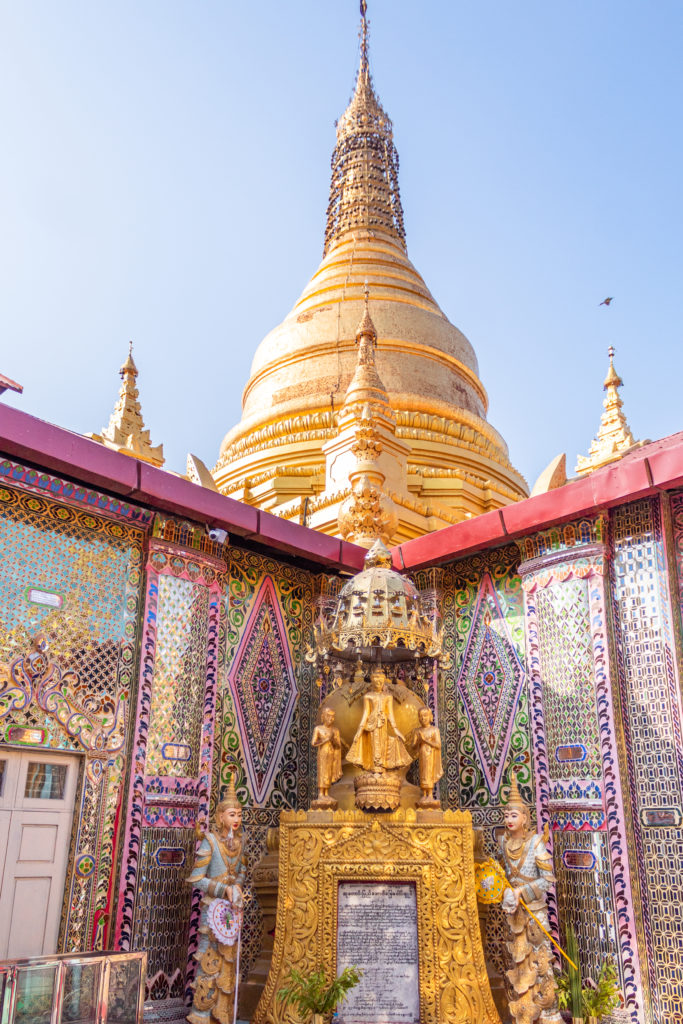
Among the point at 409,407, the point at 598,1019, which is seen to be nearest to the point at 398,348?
the point at 409,407

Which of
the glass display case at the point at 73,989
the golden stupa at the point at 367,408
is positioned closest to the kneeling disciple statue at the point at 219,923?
the glass display case at the point at 73,989

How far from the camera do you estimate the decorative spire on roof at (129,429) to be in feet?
43.6

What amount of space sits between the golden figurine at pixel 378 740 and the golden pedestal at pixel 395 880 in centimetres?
42

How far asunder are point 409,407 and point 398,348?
1451 millimetres

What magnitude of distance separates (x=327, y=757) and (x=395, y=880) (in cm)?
118

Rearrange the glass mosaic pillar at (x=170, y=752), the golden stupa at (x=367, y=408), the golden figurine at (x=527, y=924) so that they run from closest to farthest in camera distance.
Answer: the golden figurine at (x=527, y=924) < the glass mosaic pillar at (x=170, y=752) < the golden stupa at (x=367, y=408)

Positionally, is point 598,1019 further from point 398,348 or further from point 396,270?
point 396,270

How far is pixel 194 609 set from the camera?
26.9ft

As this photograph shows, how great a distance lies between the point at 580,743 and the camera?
24.8 feet

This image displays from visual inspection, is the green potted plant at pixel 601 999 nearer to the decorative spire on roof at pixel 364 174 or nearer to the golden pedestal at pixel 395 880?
the golden pedestal at pixel 395 880

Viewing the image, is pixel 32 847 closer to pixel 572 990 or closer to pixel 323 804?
pixel 323 804

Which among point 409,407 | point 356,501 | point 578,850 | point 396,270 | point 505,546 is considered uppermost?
point 396,270

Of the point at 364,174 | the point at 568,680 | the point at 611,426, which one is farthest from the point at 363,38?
the point at 568,680

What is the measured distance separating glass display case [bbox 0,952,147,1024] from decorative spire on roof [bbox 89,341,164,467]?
8285mm
